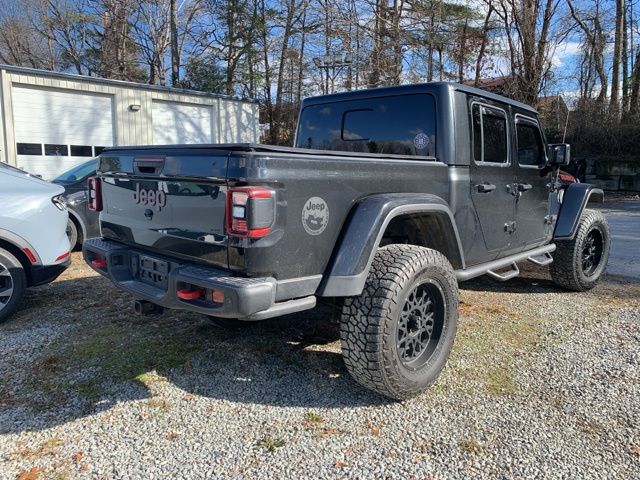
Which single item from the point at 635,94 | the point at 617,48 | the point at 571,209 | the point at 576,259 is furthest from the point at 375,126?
the point at 617,48

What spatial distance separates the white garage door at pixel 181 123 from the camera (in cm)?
1625

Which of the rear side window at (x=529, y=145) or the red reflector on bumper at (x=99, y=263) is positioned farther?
the rear side window at (x=529, y=145)

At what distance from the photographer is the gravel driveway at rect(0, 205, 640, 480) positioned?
2492mm

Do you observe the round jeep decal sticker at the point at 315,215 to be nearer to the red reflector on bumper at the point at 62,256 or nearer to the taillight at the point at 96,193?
the taillight at the point at 96,193

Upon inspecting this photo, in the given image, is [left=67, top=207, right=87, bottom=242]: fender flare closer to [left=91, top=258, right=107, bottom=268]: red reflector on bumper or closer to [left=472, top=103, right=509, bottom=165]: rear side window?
[left=91, top=258, right=107, bottom=268]: red reflector on bumper

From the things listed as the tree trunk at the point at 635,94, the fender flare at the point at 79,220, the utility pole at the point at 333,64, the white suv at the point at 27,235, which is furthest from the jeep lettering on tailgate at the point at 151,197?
the tree trunk at the point at 635,94

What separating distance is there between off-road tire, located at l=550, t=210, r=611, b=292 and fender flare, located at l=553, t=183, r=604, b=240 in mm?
159

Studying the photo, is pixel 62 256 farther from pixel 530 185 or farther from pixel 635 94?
pixel 635 94

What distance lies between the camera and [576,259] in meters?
5.40

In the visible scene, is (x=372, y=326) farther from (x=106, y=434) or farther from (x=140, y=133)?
(x=140, y=133)

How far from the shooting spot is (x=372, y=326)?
9.27 ft

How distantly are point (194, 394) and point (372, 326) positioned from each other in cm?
125

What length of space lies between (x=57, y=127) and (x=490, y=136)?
13435mm

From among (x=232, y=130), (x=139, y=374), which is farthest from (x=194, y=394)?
(x=232, y=130)
